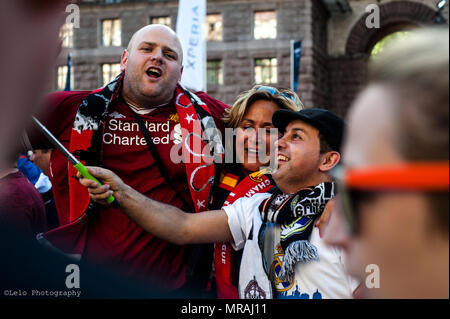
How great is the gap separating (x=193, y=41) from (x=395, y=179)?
857cm

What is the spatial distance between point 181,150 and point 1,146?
227cm

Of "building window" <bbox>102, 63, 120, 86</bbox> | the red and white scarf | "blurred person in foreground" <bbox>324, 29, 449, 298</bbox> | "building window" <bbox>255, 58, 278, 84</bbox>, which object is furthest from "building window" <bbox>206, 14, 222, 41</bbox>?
"blurred person in foreground" <bbox>324, 29, 449, 298</bbox>

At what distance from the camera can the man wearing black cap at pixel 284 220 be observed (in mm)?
2123

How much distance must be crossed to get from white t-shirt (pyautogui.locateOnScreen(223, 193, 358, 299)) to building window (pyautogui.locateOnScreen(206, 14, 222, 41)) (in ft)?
51.1

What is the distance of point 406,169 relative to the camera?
673 millimetres

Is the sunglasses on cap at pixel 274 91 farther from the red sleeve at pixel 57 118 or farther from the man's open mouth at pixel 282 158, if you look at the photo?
the red sleeve at pixel 57 118

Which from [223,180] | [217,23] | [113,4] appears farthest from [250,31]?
[223,180]

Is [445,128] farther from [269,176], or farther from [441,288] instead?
[269,176]

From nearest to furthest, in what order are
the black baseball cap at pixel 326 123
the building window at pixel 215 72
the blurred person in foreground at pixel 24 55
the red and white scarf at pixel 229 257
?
the blurred person in foreground at pixel 24 55 → the black baseball cap at pixel 326 123 → the red and white scarf at pixel 229 257 → the building window at pixel 215 72

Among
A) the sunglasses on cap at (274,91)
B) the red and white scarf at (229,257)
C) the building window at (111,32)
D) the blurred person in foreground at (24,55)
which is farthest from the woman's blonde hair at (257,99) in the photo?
the building window at (111,32)

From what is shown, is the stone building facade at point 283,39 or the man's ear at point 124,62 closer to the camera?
the man's ear at point 124,62

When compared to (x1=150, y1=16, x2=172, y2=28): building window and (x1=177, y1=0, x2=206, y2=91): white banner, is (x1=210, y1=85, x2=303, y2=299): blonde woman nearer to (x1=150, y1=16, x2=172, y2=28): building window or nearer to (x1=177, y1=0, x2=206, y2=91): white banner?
(x1=177, y1=0, x2=206, y2=91): white banner

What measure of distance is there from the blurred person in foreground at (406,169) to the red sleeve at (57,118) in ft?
7.77

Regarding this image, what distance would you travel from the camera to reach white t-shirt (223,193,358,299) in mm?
2070
